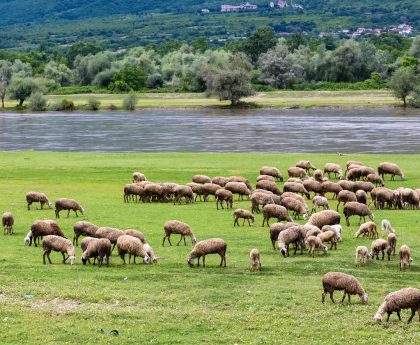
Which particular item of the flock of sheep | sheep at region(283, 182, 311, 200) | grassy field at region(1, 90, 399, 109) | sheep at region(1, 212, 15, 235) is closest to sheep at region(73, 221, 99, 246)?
the flock of sheep

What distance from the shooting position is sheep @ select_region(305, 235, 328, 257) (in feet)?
76.8

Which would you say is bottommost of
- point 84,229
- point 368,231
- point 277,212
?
point 368,231

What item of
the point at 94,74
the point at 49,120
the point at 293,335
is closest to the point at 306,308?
the point at 293,335

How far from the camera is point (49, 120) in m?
101

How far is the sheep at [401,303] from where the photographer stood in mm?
17203

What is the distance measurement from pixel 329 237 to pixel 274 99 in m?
107

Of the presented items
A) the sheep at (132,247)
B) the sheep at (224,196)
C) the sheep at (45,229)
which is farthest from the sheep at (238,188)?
the sheep at (132,247)

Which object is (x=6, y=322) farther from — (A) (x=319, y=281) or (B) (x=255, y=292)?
(A) (x=319, y=281)

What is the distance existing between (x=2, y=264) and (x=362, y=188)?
654 inches

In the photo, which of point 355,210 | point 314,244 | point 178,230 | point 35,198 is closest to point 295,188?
point 355,210

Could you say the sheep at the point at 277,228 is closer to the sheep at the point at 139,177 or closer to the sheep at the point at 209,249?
the sheep at the point at 209,249

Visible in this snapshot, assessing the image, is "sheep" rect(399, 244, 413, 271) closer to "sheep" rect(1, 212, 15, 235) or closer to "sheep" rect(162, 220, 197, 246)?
"sheep" rect(162, 220, 197, 246)

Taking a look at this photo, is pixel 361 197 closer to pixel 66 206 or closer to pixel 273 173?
pixel 273 173

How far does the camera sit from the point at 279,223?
24438 mm
